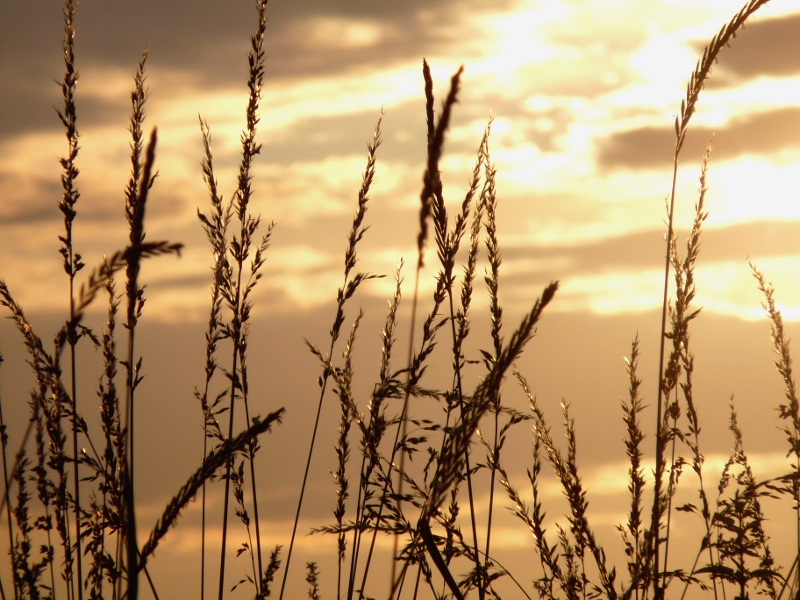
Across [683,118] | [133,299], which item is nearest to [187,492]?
[133,299]

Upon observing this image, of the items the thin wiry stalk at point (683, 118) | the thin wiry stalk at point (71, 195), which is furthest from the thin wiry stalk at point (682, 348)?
the thin wiry stalk at point (71, 195)

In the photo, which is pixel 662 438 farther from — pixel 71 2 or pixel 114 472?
pixel 71 2

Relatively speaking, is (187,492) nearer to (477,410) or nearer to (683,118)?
(477,410)

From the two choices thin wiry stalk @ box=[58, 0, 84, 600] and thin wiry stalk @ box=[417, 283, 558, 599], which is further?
thin wiry stalk @ box=[58, 0, 84, 600]

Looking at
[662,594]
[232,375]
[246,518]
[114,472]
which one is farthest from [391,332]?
[662,594]

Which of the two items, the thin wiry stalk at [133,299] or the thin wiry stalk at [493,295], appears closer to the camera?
the thin wiry stalk at [133,299]

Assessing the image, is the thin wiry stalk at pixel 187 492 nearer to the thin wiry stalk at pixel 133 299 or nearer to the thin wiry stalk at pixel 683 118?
the thin wiry stalk at pixel 133 299

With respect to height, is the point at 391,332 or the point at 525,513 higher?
the point at 391,332

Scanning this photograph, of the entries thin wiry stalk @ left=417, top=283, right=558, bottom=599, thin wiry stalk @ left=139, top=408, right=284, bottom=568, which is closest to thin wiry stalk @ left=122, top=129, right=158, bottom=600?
thin wiry stalk @ left=139, top=408, right=284, bottom=568

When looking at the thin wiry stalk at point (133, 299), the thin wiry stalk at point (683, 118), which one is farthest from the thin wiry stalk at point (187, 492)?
the thin wiry stalk at point (683, 118)

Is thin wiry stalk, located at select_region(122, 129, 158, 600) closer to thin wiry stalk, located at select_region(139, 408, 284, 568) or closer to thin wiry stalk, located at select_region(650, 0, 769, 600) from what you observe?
thin wiry stalk, located at select_region(139, 408, 284, 568)

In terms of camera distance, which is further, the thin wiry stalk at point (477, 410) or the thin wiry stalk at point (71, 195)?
the thin wiry stalk at point (71, 195)

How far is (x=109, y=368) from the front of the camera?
345cm

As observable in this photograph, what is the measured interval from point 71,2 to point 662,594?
10.7ft
